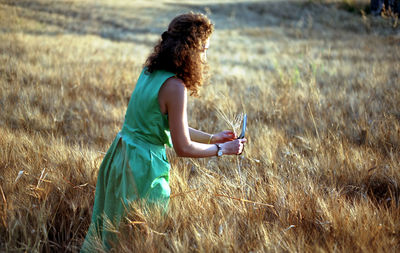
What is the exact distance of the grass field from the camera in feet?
5.36

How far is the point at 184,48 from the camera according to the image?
5.54ft

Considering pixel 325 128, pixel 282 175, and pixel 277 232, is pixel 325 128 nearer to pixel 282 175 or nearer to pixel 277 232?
pixel 282 175

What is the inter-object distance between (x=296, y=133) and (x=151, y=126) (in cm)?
208

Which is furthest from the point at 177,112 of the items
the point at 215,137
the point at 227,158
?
the point at 227,158

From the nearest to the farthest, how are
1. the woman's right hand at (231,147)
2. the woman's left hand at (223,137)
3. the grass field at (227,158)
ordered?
the grass field at (227,158) → the woman's right hand at (231,147) → the woman's left hand at (223,137)

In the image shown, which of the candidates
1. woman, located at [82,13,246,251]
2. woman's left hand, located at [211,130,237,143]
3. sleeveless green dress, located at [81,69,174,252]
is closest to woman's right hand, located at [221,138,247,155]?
woman, located at [82,13,246,251]

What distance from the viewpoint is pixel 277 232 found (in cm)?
160

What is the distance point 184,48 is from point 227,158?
52.0 inches

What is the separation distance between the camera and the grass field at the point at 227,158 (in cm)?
163

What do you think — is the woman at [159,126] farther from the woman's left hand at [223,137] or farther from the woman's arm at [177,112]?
the woman's left hand at [223,137]

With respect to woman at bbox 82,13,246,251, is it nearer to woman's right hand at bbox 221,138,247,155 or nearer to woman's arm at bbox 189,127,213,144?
woman's right hand at bbox 221,138,247,155

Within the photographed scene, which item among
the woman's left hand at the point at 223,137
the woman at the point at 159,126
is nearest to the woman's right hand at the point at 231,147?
the woman at the point at 159,126

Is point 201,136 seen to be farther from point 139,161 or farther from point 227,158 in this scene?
point 227,158

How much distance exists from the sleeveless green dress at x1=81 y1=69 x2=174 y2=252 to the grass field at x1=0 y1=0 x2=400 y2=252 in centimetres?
11
